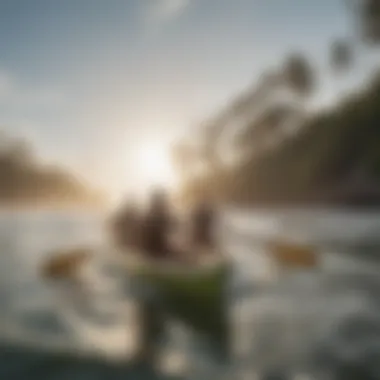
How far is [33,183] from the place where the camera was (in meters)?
1.57

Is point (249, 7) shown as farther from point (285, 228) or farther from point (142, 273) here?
point (142, 273)

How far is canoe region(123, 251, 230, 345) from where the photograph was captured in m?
1.45

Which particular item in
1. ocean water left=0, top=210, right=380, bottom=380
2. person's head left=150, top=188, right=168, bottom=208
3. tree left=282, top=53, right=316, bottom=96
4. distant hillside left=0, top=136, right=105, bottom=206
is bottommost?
ocean water left=0, top=210, right=380, bottom=380

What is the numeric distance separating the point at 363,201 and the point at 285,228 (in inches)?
8.4

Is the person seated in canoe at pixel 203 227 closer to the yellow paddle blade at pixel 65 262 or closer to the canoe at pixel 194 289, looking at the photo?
the canoe at pixel 194 289

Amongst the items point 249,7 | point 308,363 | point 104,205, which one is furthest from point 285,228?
point 249,7

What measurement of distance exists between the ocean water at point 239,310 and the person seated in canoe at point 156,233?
0.10 metres

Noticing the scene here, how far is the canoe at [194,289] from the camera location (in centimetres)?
145

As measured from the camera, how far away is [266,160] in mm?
1507

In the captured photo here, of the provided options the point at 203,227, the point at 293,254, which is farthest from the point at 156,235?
the point at 293,254

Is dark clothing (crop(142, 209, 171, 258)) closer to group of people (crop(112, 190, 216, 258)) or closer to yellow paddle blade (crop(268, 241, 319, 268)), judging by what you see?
group of people (crop(112, 190, 216, 258))

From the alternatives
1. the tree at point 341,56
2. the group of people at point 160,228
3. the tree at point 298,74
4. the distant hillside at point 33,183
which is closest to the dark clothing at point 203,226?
the group of people at point 160,228

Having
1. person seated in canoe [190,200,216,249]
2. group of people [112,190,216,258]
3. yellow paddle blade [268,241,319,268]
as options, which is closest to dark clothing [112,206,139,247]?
group of people [112,190,216,258]

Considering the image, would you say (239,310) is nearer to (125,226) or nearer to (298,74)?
(125,226)
